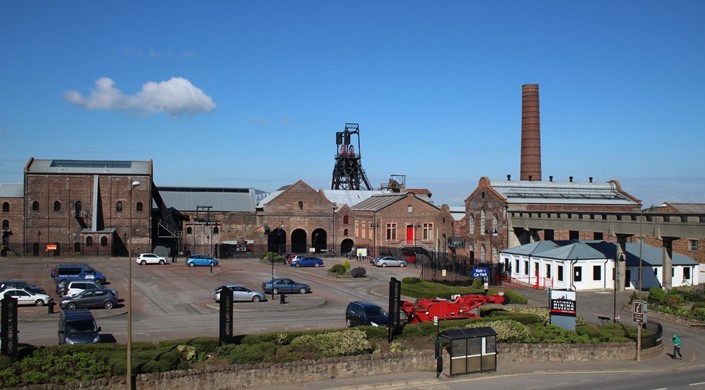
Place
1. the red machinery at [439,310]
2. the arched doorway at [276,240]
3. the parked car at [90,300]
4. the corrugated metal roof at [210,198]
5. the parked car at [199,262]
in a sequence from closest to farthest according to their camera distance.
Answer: the red machinery at [439,310], the parked car at [90,300], the parked car at [199,262], the arched doorway at [276,240], the corrugated metal roof at [210,198]

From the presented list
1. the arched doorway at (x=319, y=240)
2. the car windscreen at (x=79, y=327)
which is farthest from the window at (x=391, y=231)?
the car windscreen at (x=79, y=327)

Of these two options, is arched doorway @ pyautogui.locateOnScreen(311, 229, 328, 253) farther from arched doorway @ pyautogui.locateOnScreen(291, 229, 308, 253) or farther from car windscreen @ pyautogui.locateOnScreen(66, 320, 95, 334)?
car windscreen @ pyautogui.locateOnScreen(66, 320, 95, 334)

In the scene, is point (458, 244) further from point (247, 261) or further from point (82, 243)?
point (82, 243)

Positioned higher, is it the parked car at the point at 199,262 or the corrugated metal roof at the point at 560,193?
the corrugated metal roof at the point at 560,193

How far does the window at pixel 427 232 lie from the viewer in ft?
276

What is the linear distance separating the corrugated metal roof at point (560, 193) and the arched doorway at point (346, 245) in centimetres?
2436

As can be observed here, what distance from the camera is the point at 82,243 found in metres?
75.2

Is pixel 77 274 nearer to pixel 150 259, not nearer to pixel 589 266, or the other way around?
pixel 150 259

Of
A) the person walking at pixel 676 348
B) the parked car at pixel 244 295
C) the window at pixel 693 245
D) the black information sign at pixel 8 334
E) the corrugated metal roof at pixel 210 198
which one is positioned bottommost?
the person walking at pixel 676 348

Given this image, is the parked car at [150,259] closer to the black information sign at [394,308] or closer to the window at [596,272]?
the window at [596,272]

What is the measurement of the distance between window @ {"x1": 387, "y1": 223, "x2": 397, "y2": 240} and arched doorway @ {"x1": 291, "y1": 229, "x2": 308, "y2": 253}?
1163 cm

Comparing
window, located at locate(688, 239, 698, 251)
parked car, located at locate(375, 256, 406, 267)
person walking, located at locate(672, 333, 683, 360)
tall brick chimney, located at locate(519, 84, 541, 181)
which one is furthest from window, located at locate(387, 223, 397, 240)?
person walking, located at locate(672, 333, 683, 360)

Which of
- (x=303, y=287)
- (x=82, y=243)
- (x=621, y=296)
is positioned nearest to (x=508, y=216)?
(x=621, y=296)

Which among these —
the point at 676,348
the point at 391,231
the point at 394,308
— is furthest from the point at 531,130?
the point at 394,308
